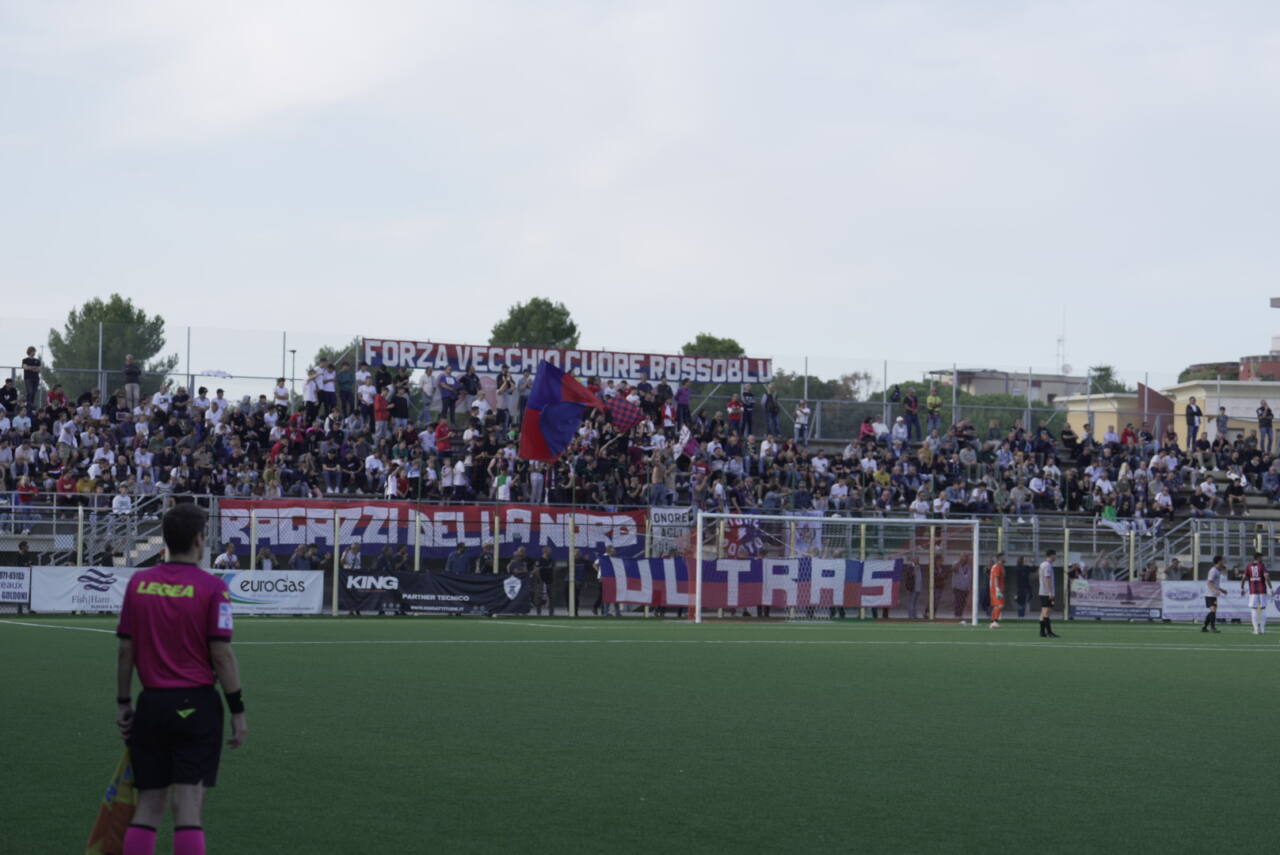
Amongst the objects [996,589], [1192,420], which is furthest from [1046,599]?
[1192,420]

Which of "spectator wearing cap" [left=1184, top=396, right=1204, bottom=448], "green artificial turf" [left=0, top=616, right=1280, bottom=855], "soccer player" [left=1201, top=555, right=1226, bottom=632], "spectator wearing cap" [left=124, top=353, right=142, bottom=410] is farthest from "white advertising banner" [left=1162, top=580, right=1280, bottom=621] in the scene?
"spectator wearing cap" [left=124, top=353, right=142, bottom=410]

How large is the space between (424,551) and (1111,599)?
59.7 ft

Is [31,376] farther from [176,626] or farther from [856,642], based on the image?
[176,626]

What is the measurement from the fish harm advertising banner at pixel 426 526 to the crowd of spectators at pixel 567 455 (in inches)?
84.0

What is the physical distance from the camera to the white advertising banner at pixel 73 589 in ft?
100

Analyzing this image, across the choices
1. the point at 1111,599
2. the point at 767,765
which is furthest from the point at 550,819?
the point at 1111,599

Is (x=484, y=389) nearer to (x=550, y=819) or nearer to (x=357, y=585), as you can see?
(x=357, y=585)

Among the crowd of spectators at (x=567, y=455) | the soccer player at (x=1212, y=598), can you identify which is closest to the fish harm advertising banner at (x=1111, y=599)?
the crowd of spectators at (x=567, y=455)

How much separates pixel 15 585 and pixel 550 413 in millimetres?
12516

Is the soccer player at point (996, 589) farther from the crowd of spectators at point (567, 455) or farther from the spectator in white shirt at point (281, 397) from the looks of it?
the spectator in white shirt at point (281, 397)

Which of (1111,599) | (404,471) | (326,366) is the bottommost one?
(1111,599)

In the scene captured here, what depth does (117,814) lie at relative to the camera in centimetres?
649

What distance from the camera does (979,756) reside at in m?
11.6

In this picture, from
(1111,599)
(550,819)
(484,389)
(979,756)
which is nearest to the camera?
(550,819)
